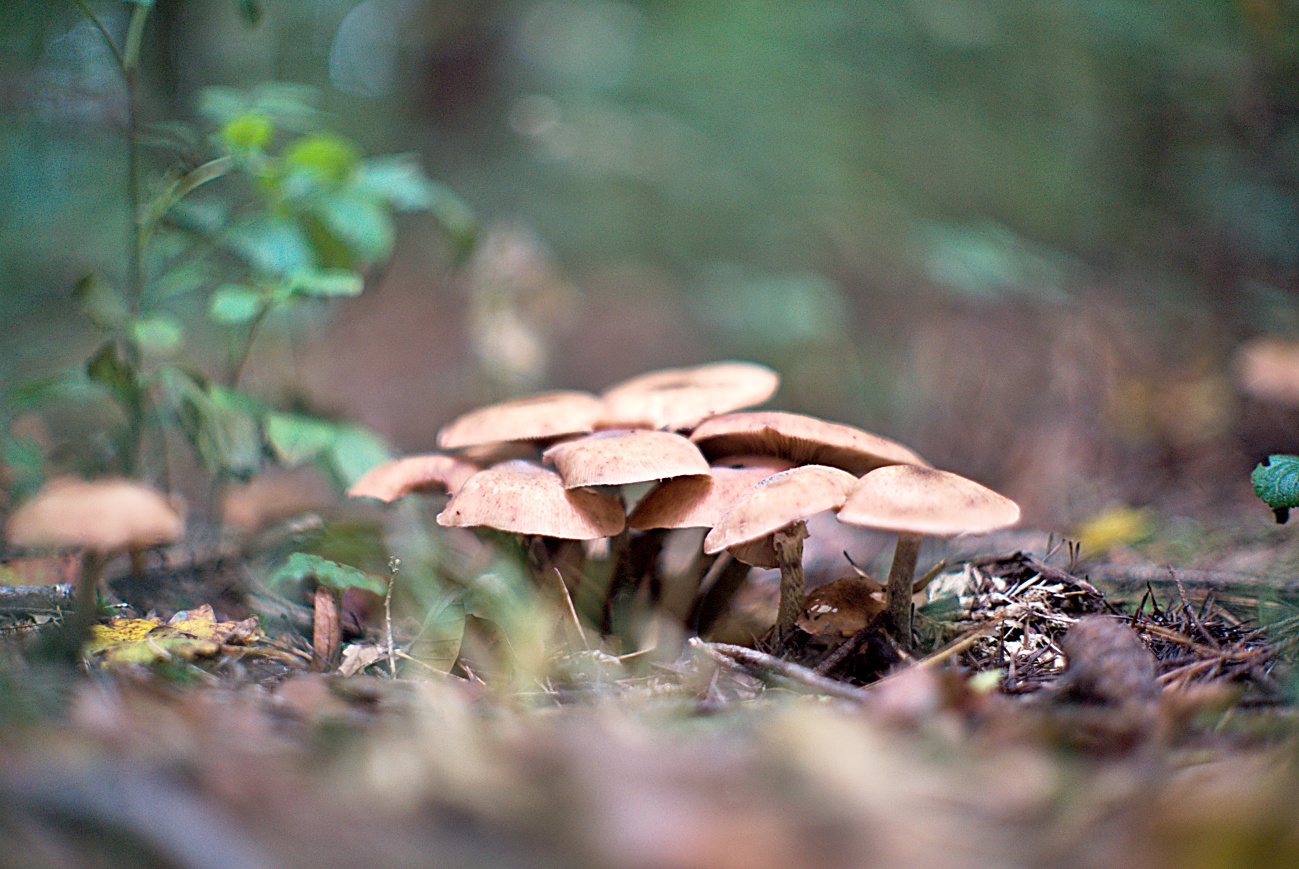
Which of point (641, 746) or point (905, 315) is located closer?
point (641, 746)

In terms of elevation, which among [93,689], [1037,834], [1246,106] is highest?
[1246,106]

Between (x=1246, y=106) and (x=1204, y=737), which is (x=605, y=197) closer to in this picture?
(x=1246, y=106)

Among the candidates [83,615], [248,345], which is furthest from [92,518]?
[248,345]

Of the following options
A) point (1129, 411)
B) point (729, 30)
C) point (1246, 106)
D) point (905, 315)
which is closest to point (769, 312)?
point (905, 315)

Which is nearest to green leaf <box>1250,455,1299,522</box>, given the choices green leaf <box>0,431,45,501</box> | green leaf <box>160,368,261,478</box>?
green leaf <box>160,368,261,478</box>

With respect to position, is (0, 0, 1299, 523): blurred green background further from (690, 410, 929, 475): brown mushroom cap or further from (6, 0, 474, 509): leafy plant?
(690, 410, 929, 475): brown mushroom cap
